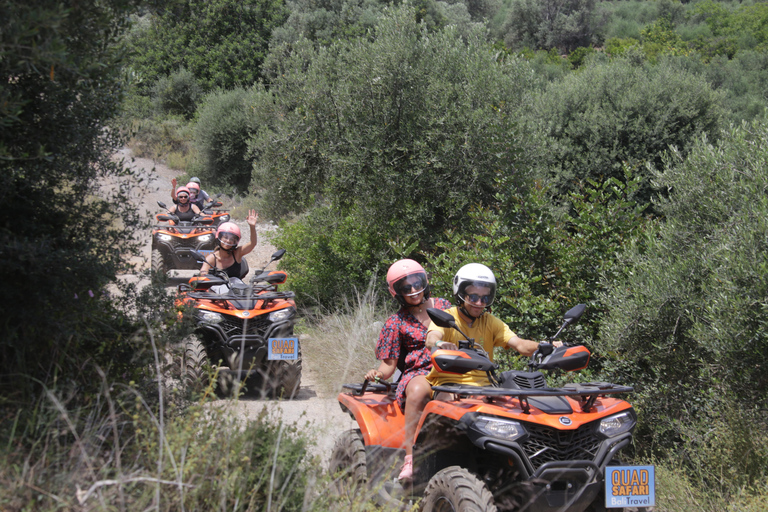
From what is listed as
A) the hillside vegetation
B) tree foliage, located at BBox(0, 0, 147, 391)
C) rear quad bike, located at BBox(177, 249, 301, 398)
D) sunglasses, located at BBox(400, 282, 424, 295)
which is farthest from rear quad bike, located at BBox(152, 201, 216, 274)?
sunglasses, located at BBox(400, 282, 424, 295)

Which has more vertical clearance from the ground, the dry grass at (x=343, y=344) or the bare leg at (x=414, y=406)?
the bare leg at (x=414, y=406)

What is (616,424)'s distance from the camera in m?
3.47

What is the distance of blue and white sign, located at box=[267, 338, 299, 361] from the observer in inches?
264

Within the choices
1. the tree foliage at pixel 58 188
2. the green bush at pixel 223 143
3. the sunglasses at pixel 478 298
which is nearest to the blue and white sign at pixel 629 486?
the sunglasses at pixel 478 298

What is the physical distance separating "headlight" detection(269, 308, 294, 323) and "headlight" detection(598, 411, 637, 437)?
424 cm

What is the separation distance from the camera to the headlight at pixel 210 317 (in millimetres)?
6633

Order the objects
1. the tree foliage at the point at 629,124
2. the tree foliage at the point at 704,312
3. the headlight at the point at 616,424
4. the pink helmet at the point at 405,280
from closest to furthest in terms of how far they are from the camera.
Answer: the headlight at the point at 616,424, the pink helmet at the point at 405,280, the tree foliage at the point at 704,312, the tree foliage at the point at 629,124

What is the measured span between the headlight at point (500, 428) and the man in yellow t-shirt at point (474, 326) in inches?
26.1

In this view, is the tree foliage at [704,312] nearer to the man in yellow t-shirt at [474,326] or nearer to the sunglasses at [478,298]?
the man in yellow t-shirt at [474,326]

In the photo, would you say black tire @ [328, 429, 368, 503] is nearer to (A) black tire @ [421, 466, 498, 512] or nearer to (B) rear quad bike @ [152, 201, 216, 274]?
(A) black tire @ [421, 466, 498, 512]

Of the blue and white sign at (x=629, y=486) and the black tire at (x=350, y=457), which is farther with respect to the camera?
the black tire at (x=350, y=457)

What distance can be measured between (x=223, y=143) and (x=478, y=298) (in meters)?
23.5

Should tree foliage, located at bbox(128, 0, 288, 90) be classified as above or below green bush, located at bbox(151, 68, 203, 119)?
above

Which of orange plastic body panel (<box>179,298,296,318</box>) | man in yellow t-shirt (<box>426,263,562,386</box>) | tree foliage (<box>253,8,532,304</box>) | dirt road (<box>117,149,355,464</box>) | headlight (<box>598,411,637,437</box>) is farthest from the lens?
tree foliage (<box>253,8,532,304</box>)
